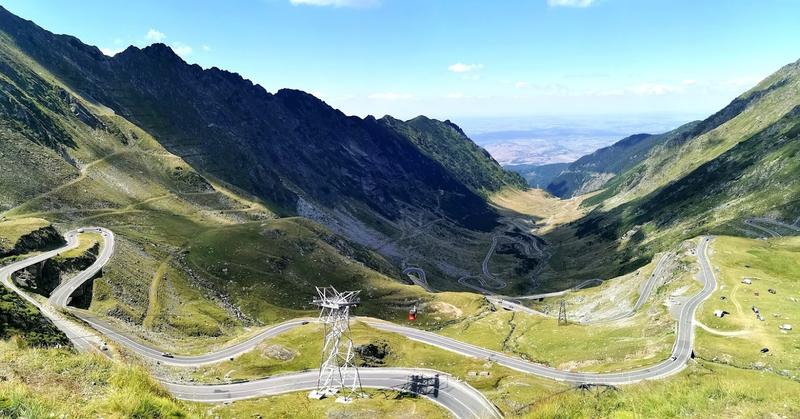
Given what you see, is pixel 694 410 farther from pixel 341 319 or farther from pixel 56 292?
pixel 56 292

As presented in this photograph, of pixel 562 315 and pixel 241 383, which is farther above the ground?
pixel 241 383

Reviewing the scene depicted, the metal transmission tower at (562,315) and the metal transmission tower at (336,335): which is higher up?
the metal transmission tower at (336,335)

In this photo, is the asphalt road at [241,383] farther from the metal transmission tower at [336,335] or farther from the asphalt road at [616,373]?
the asphalt road at [616,373]

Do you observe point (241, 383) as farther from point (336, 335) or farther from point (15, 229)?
point (15, 229)

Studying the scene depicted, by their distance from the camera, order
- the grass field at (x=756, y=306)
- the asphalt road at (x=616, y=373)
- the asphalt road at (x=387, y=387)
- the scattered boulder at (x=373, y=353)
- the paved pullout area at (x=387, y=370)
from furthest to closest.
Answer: the scattered boulder at (x=373, y=353)
the asphalt road at (x=616, y=373)
the grass field at (x=756, y=306)
the paved pullout area at (x=387, y=370)
the asphalt road at (x=387, y=387)

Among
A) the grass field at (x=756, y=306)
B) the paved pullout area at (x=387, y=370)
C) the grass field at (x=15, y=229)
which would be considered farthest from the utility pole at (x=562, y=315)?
the grass field at (x=15, y=229)

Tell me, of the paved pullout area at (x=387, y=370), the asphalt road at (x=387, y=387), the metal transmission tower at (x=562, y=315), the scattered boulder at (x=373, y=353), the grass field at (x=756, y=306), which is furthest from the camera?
the metal transmission tower at (x=562, y=315)

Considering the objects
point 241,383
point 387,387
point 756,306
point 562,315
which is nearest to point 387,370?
point 387,387

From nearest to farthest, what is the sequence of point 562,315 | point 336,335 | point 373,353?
point 336,335 < point 373,353 < point 562,315

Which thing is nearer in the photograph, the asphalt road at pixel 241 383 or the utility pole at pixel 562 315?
the asphalt road at pixel 241 383
